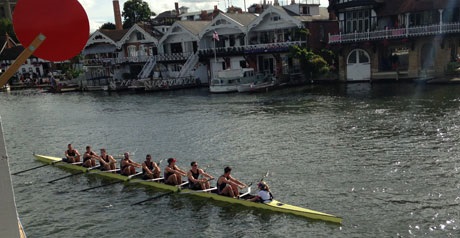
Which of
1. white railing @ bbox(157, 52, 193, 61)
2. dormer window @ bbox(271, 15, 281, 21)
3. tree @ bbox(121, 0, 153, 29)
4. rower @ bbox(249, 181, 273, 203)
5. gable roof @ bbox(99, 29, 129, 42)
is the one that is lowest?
rower @ bbox(249, 181, 273, 203)

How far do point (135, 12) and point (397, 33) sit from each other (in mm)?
78235

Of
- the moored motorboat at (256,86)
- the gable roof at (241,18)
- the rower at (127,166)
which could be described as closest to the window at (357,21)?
the moored motorboat at (256,86)

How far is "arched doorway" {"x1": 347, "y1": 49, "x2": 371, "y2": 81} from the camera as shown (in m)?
55.6

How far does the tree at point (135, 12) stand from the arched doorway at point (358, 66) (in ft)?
233

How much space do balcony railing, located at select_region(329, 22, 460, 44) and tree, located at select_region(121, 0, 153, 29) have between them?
232ft

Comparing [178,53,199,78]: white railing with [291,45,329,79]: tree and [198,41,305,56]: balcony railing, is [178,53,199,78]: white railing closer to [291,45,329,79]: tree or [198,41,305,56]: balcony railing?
[198,41,305,56]: balcony railing

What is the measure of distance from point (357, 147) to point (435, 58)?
3047cm

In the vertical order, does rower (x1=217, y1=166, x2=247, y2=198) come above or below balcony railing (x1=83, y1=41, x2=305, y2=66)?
below

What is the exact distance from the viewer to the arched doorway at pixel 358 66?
55603mm

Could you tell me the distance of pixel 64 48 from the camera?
5.39 metres

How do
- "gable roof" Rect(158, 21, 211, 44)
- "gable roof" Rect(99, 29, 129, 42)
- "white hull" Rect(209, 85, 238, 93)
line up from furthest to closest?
1. "gable roof" Rect(99, 29, 129, 42)
2. "gable roof" Rect(158, 21, 211, 44)
3. "white hull" Rect(209, 85, 238, 93)

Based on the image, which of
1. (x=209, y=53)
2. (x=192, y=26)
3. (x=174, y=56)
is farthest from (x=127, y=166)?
(x=192, y=26)

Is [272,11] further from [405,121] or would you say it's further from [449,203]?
[449,203]

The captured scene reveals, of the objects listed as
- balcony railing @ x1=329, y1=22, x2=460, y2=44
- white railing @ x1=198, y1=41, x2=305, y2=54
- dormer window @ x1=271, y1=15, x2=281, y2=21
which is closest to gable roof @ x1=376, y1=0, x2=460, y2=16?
balcony railing @ x1=329, y1=22, x2=460, y2=44
